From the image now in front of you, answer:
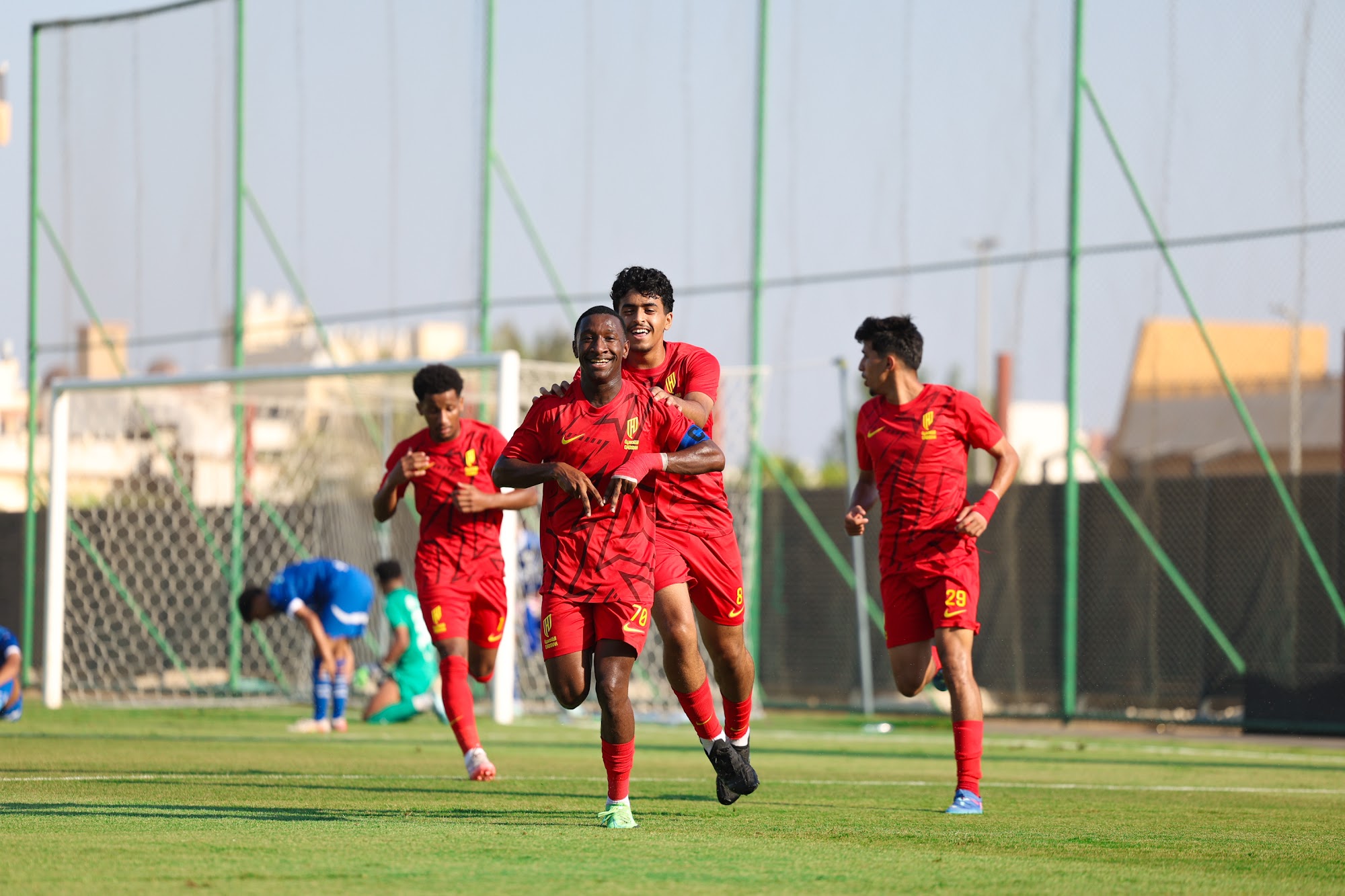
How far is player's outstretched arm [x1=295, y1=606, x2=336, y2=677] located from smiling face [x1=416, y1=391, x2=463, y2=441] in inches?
199

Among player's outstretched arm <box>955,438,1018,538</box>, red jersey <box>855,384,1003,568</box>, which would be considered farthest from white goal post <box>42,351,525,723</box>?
player's outstretched arm <box>955,438,1018,538</box>

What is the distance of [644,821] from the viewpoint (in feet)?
22.3

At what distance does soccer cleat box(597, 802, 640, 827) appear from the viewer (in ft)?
21.0

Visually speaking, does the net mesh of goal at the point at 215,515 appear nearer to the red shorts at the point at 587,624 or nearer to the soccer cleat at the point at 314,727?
the soccer cleat at the point at 314,727

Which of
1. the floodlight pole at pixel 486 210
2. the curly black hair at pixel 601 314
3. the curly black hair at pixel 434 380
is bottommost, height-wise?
the curly black hair at pixel 434 380

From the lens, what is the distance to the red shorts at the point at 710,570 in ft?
24.9

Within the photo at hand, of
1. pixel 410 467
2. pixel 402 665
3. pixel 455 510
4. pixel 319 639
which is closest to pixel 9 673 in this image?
pixel 319 639

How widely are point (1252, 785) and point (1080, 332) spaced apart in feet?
24.0

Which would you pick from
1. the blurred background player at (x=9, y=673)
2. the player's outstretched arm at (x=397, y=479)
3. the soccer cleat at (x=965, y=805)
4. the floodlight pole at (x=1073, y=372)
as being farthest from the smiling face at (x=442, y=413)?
the floodlight pole at (x=1073, y=372)

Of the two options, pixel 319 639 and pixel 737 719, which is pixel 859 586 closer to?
pixel 319 639

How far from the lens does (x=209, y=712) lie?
674 inches

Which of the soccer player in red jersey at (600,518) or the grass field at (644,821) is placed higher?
the soccer player in red jersey at (600,518)

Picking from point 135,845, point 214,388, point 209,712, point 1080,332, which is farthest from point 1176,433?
point 135,845

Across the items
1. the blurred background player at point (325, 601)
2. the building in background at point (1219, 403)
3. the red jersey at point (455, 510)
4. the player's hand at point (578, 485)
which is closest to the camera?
the player's hand at point (578, 485)
